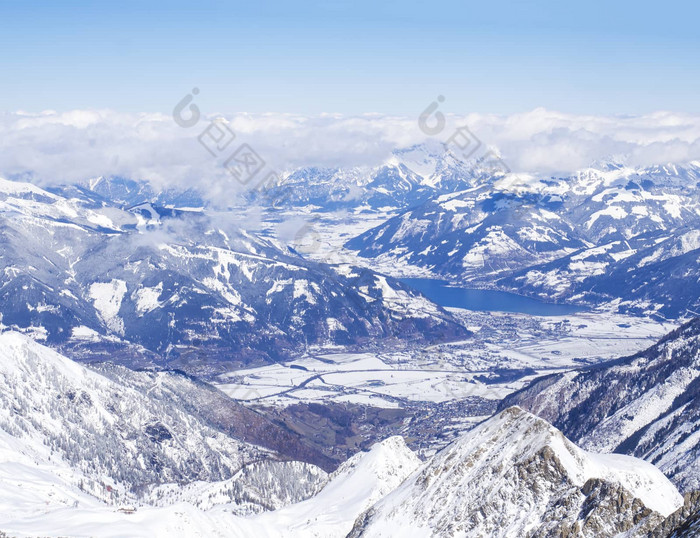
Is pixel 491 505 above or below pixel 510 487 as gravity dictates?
below

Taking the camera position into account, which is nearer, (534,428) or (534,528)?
(534,528)

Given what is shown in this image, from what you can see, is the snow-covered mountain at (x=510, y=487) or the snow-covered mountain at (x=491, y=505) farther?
the snow-covered mountain at (x=510, y=487)

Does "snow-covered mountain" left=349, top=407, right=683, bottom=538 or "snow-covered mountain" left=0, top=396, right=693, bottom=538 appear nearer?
"snow-covered mountain" left=0, top=396, right=693, bottom=538

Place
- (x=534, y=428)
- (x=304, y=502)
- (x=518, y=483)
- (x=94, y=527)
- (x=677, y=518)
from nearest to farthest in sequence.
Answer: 1. (x=677, y=518)
2. (x=518, y=483)
3. (x=534, y=428)
4. (x=94, y=527)
5. (x=304, y=502)

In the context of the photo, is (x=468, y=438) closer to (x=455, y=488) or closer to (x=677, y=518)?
(x=455, y=488)

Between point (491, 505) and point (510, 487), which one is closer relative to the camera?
point (491, 505)

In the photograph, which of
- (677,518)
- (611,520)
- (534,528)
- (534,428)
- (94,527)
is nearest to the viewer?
(677,518)

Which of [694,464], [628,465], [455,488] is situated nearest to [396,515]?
[455,488]

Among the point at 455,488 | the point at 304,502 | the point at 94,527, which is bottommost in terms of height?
the point at 304,502
